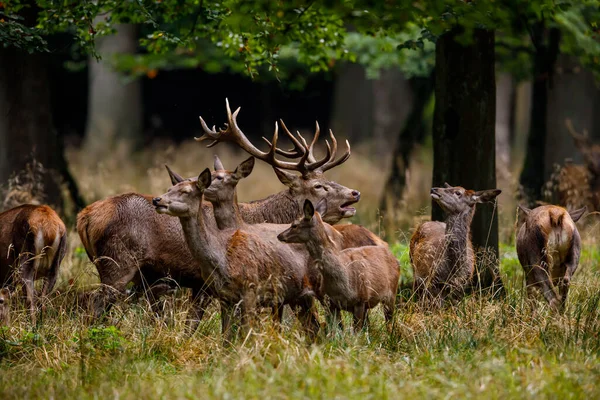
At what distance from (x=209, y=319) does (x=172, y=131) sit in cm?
2028

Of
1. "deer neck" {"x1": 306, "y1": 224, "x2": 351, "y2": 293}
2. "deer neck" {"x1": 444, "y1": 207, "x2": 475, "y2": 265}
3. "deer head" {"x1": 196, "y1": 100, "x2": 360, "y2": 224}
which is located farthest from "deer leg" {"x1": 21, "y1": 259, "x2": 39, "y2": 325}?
"deer neck" {"x1": 444, "y1": 207, "x2": 475, "y2": 265}

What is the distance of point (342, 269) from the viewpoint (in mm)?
7512

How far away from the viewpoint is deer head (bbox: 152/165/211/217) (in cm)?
733

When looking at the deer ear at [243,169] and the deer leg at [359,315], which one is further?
the deer ear at [243,169]

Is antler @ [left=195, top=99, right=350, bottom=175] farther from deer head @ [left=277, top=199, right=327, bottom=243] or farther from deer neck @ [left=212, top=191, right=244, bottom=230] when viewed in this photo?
deer head @ [left=277, top=199, right=327, bottom=243]

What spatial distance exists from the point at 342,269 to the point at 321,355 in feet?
4.33

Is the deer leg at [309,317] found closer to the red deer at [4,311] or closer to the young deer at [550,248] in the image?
the young deer at [550,248]

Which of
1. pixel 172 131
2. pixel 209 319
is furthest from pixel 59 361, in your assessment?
pixel 172 131

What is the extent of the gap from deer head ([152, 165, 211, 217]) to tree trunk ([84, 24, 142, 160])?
14.6 metres

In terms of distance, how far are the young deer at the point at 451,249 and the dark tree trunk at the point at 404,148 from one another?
5474 millimetres

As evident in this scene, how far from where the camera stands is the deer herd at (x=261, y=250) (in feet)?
24.5

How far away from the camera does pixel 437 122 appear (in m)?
9.90

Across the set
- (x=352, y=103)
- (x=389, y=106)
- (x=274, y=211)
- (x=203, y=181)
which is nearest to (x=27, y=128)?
(x=274, y=211)

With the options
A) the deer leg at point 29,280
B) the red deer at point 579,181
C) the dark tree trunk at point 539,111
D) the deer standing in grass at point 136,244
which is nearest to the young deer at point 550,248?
the deer standing in grass at point 136,244
